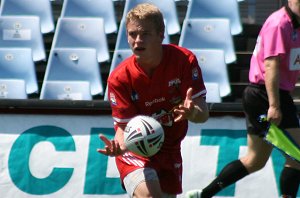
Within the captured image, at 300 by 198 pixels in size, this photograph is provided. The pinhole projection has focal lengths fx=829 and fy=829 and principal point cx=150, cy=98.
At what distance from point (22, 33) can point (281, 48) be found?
14.5 feet

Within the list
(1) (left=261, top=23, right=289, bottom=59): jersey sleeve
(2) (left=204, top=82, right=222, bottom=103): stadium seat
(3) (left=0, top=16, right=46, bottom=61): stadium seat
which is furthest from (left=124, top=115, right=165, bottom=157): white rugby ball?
(3) (left=0, top=16, right=46, bottom=61): stadium seat

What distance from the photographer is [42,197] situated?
693 centimetres

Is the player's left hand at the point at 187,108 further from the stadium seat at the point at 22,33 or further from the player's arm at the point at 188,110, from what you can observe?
the stadium seat at the point at 22,33

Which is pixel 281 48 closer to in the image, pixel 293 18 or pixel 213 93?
pixel 293 18

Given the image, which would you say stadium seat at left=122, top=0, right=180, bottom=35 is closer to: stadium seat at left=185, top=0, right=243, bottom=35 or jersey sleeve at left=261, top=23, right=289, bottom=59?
stadium seat at left=185, top=0, right=243, bottom=35

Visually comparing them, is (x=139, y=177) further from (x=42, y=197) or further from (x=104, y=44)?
(x=104, y=44)

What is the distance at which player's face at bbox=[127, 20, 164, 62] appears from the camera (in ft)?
15.5

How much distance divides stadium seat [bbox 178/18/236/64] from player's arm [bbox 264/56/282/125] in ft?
9.89

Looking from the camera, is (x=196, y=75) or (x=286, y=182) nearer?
(x=196, y=75)

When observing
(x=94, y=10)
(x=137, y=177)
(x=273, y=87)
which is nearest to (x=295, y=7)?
(x=273, y=87)

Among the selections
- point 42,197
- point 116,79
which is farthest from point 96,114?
point 116,79

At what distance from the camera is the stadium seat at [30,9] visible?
950 cm

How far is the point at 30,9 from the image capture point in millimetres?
9828

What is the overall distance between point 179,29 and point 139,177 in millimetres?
4400
